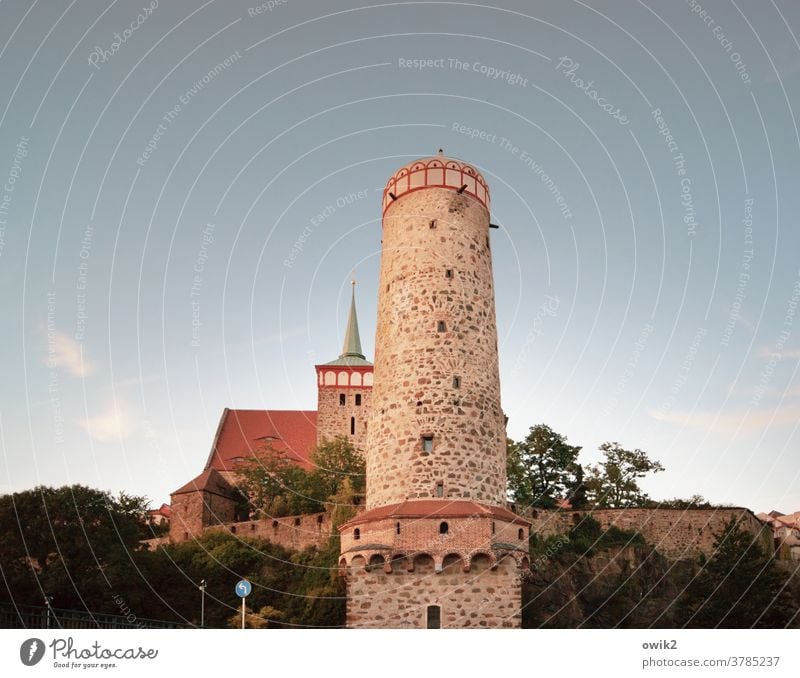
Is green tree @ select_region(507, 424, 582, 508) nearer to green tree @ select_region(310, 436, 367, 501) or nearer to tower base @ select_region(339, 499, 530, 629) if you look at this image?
green tree @ select_region(310, 436, 367, 501)

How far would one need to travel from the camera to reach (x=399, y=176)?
28.3 metres

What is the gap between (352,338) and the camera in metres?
64.4

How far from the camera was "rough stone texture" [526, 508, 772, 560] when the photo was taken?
37562 mm

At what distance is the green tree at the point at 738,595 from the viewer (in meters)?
27.7

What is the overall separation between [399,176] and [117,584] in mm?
16631

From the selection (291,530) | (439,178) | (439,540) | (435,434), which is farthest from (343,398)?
(439,540)

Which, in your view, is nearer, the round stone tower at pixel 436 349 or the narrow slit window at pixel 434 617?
the narrow slit window at pixel 434 617

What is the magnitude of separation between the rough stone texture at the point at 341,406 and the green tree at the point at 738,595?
91.3 feet

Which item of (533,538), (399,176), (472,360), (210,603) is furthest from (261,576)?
(399,176)

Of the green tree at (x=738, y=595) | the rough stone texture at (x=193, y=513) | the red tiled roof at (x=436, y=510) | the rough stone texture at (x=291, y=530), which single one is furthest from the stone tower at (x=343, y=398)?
the red tiled roof at (x=436, y=510)

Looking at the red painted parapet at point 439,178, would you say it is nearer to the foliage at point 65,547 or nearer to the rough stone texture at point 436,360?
the rough stone texture at point 436,360

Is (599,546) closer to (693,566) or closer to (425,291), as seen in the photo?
(693,566)

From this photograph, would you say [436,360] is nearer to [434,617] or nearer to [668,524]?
[434,617]

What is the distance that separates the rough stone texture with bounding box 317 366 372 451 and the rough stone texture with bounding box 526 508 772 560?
19.4m
